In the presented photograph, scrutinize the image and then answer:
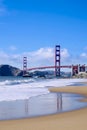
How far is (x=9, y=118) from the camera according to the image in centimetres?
917

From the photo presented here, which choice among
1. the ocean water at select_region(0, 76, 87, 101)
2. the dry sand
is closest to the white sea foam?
the ocean water at select_region(0, 76, 87, 101)

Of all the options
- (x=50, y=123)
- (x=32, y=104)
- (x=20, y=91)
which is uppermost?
(x=20, y=91)

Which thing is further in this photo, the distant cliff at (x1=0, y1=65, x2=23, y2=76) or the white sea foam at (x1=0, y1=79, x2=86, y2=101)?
the distant cliff at (x1=0, y1=65, x2=23, y2=76)

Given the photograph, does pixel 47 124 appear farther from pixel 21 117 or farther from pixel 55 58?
pixel 55 58

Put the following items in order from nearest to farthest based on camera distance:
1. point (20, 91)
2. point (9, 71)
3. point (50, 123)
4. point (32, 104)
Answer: point (50, 123)
point (32, 104)
point (20, 91)
point (9, 71)

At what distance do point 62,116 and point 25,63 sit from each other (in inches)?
4373

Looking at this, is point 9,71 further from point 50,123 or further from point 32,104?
point 50,123

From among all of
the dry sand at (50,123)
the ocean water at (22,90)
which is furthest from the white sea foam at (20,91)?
the dry sand at (50,123)

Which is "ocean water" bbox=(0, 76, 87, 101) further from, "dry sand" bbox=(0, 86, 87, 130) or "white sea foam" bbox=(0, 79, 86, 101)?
"dry sand" bbox=(0, 86, 87, 130)

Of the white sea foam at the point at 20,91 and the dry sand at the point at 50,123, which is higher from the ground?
the white sea foam at the point at 20,91

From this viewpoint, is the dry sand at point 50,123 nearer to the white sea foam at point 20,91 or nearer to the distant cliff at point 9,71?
the white sea foam at point 20,91

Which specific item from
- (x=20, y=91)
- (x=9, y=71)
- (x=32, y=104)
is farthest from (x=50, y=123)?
(x=9, y=71)

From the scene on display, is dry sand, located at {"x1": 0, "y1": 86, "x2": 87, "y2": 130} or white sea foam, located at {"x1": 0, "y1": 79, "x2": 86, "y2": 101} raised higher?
white sea foam, located at {"x1": 0, "y1": 79, "x2": 86, "y2": 101}

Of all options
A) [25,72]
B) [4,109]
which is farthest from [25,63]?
[4,109]
